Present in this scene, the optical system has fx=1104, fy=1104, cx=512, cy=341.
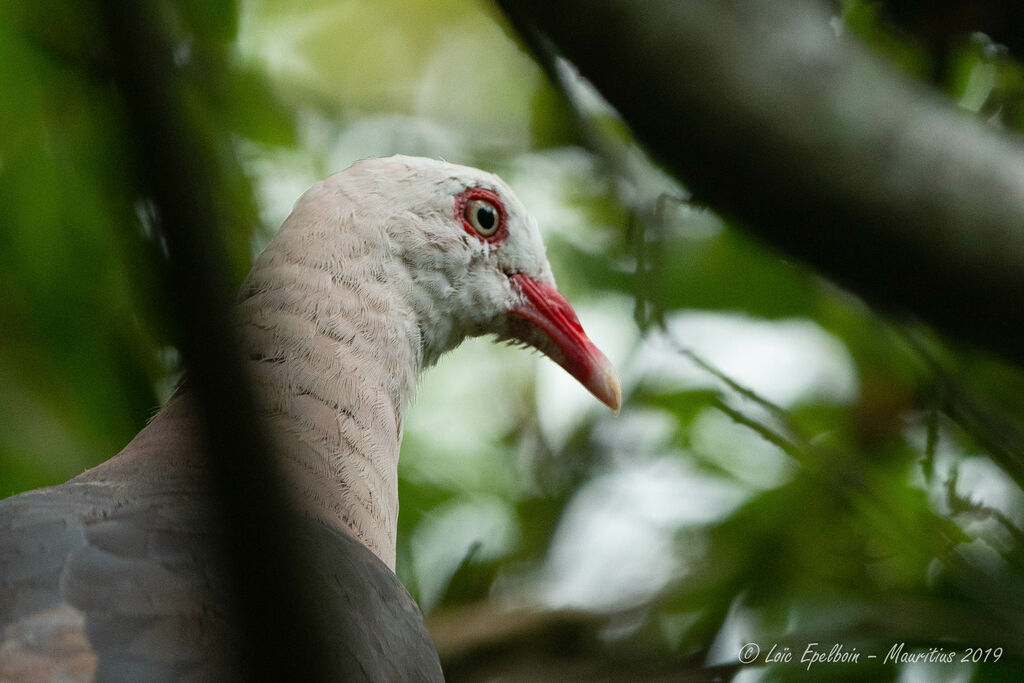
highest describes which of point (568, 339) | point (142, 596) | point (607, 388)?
point (568, 339)

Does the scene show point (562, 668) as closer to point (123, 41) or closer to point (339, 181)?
point (339, 181)

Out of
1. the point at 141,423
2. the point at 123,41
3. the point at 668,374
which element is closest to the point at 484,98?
the point at 668,374

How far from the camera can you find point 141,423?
2736 millimetres

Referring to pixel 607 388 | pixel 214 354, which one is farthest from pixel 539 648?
pixel 214 354

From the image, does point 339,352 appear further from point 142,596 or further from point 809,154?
point 809,154

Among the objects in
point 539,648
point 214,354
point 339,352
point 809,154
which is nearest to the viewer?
point 214,354

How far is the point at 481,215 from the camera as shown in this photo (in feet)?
9.27

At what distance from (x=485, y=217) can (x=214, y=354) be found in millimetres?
2295

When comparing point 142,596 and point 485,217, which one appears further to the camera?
point 485,217

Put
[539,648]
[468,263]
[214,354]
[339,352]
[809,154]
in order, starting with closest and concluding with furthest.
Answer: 1. [214,354]
2. [809,154]
3. [339,352]
4. [468,263]
5. [539,648]

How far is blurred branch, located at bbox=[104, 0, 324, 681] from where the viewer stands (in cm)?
52

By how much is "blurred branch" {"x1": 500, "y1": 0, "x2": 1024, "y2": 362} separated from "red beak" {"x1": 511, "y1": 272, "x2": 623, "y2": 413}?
135 cm

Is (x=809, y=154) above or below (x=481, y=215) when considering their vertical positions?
below

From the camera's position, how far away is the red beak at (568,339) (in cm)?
282
